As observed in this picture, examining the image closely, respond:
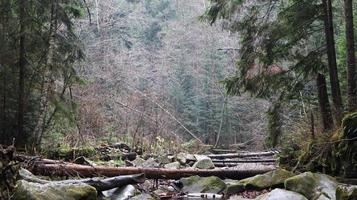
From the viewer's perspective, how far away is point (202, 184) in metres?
9.40

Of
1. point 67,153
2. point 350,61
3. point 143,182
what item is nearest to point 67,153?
point 67,153

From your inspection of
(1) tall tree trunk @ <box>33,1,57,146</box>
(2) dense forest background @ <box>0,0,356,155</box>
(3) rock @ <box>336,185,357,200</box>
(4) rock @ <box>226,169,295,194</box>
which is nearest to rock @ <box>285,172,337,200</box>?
(4) rock @ <box>226,169,295,194</box>

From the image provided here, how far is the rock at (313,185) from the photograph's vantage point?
6926 mm

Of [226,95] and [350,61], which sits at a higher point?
[350,61]

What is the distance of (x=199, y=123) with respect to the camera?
33906mm

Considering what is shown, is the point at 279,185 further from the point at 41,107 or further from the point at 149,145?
the point at 149,145

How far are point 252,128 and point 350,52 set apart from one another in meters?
20.7

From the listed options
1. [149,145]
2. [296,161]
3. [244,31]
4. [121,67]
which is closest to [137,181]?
[296,161]

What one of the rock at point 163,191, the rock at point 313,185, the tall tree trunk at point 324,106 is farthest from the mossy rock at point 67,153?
the tall tree trunk at point 324,106

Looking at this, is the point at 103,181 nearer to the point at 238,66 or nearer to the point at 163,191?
the point at 163,191

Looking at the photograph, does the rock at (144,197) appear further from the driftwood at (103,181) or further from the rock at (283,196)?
the rock at (283,196)

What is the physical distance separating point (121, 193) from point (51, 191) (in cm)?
223

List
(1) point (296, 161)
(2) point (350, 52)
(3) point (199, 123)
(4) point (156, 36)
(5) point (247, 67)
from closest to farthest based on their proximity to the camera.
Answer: (2) point (350, 52), (1) point (296, 161), (5) point (247, 67), (3) point (199, 123), (4) point (156, 36)

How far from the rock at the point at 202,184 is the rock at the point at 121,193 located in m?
1.95
